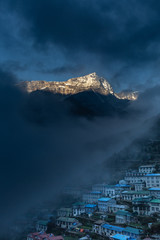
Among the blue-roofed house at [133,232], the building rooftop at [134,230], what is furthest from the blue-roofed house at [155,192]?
the blue-roofed house at [133,232]

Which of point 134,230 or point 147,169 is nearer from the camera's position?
point 134,230

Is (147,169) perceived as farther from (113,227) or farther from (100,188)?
(113,227)

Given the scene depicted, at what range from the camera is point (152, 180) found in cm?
7362

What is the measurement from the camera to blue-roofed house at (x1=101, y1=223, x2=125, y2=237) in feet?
159

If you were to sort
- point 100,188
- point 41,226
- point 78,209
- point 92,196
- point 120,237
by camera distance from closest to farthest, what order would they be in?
1. point 120,237
2. point 41,226
3. point 78,209
4. point 92,196
5. point 100,188

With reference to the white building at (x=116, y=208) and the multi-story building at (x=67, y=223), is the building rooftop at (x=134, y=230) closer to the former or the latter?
the white building at (x=116, y=208)

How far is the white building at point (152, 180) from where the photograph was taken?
238 ft

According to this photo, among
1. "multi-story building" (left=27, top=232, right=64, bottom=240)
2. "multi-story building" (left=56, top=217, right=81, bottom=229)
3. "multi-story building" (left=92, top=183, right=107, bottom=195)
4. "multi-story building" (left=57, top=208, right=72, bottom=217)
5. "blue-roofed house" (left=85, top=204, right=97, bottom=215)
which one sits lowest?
"multi-story building" (left=27, top=232, right=64, bottom=240)

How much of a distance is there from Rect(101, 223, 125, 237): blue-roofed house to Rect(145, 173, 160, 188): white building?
1085 inches

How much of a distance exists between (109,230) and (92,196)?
89.1 ft

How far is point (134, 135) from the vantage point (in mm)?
147375

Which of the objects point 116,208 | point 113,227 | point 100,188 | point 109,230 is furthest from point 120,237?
point 100,188

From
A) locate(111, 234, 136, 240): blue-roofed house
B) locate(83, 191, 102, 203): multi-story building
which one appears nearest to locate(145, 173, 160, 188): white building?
locate(83, 191, 102, 203): multi-story building

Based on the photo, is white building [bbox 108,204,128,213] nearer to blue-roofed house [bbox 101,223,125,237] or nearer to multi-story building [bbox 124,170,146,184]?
blue-roofed house [bbox 101,223,125,237]
